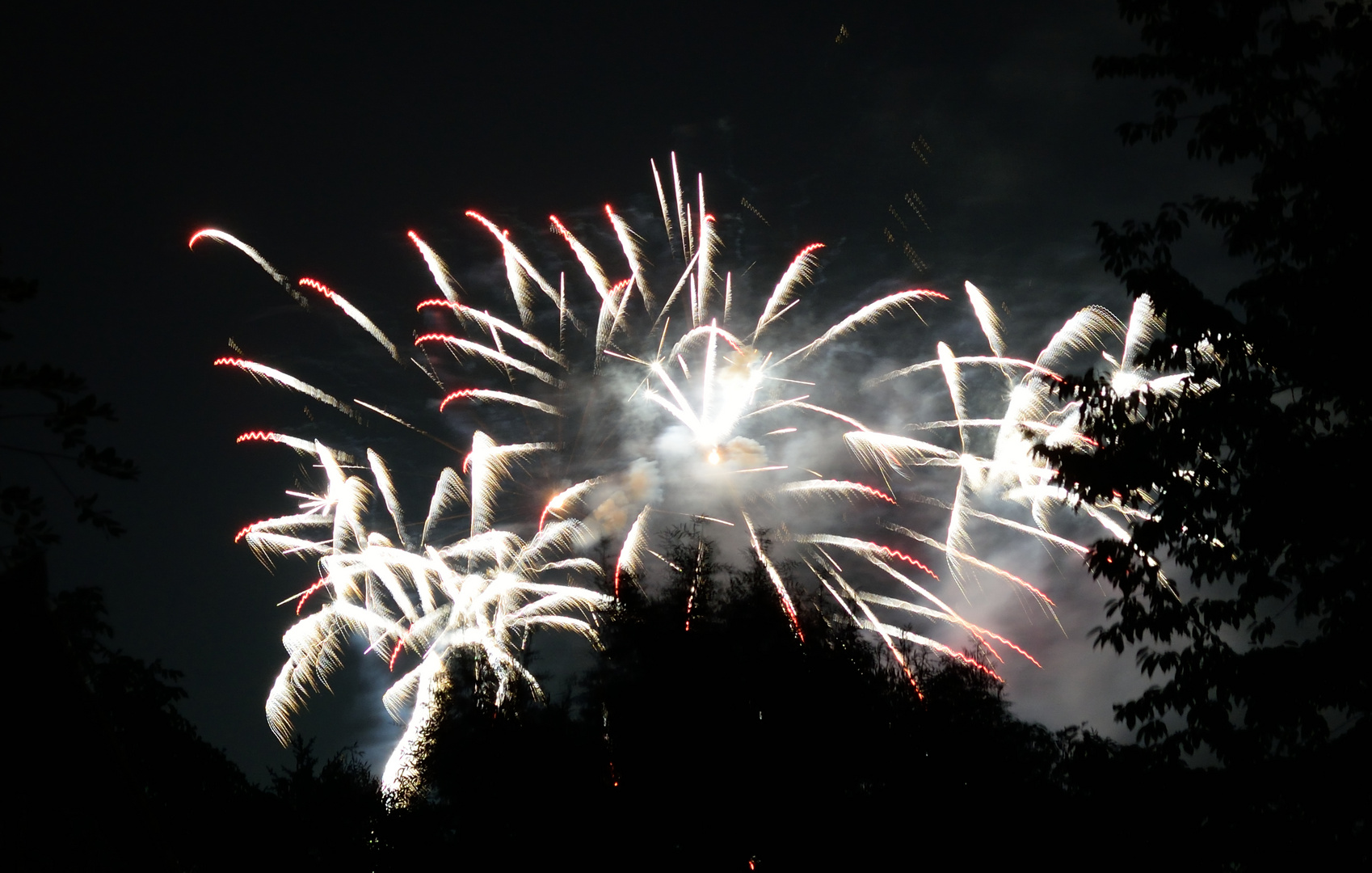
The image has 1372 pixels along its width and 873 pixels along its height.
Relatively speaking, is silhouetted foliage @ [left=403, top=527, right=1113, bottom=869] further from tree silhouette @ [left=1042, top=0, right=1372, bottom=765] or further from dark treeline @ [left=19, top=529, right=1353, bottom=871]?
tree silhouette @ [left=1042, top=0, right=1372, bottom=765]

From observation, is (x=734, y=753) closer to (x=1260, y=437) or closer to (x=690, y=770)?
(x=690, y=770)

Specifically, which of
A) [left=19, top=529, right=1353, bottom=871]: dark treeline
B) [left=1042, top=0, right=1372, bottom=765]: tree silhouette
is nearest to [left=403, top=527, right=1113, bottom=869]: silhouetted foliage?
[left=19, top=529, right=1353, bottom=871]: dark treeline

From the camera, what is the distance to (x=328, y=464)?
24359 millimetres

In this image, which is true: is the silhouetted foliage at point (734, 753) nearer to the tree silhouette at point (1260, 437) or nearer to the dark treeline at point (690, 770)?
the dark treeline at point (690, 770)

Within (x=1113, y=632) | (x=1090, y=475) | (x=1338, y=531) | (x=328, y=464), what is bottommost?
(x=1113, y=632)

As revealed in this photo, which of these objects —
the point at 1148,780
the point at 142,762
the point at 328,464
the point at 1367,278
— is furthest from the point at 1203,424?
the point at 142,762

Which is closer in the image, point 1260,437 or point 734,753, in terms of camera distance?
point 1260,437

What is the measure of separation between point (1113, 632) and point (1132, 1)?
27.0 feet

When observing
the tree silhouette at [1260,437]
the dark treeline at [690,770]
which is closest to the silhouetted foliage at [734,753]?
the dark treeline at [690,770]

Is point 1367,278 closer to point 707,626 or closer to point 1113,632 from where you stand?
point 1113,632

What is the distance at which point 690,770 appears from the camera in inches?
816

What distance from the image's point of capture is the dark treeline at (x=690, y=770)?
19891 mm

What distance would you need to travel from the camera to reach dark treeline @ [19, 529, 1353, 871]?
19891 millimetres

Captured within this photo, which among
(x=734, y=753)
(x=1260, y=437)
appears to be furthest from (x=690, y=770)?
(x=1260, y=437)
